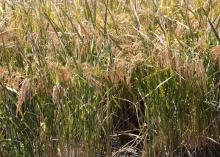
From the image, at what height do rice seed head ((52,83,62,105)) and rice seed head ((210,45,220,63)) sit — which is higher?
rice seed head ((210,45,220,63))

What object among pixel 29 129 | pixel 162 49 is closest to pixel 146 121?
pixel 162 49

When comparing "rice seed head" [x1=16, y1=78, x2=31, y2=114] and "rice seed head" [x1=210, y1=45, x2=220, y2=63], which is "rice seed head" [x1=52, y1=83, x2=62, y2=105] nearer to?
"rice seed head" [x1=16, y1=78, x2=31, y2=114]

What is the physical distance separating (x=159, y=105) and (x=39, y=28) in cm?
56

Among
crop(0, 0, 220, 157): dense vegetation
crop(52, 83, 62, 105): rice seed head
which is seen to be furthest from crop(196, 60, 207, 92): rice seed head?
crop(52, 83, 62, 105): rice seed head

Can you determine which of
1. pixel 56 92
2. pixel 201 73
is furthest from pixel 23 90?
pixel 201 73

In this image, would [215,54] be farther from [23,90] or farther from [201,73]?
[23,90]

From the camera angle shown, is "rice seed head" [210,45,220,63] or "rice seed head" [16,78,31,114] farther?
"rice seed head" [210,45,220,63]

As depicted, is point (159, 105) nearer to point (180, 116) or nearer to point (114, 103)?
point (180, 116)

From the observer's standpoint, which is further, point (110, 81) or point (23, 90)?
point (110, 81)

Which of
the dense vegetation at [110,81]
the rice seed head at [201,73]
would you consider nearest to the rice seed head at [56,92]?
the dense vegetation at [110,81]

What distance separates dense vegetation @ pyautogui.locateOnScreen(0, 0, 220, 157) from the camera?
1.99m

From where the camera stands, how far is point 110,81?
85.3 inches

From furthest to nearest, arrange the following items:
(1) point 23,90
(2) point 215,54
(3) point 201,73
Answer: (2) point 215,54 < (3) point 201,73 < (1) point 23,90

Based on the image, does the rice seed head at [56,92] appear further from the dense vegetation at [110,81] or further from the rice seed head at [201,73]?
the rice seed head at [201,73]
